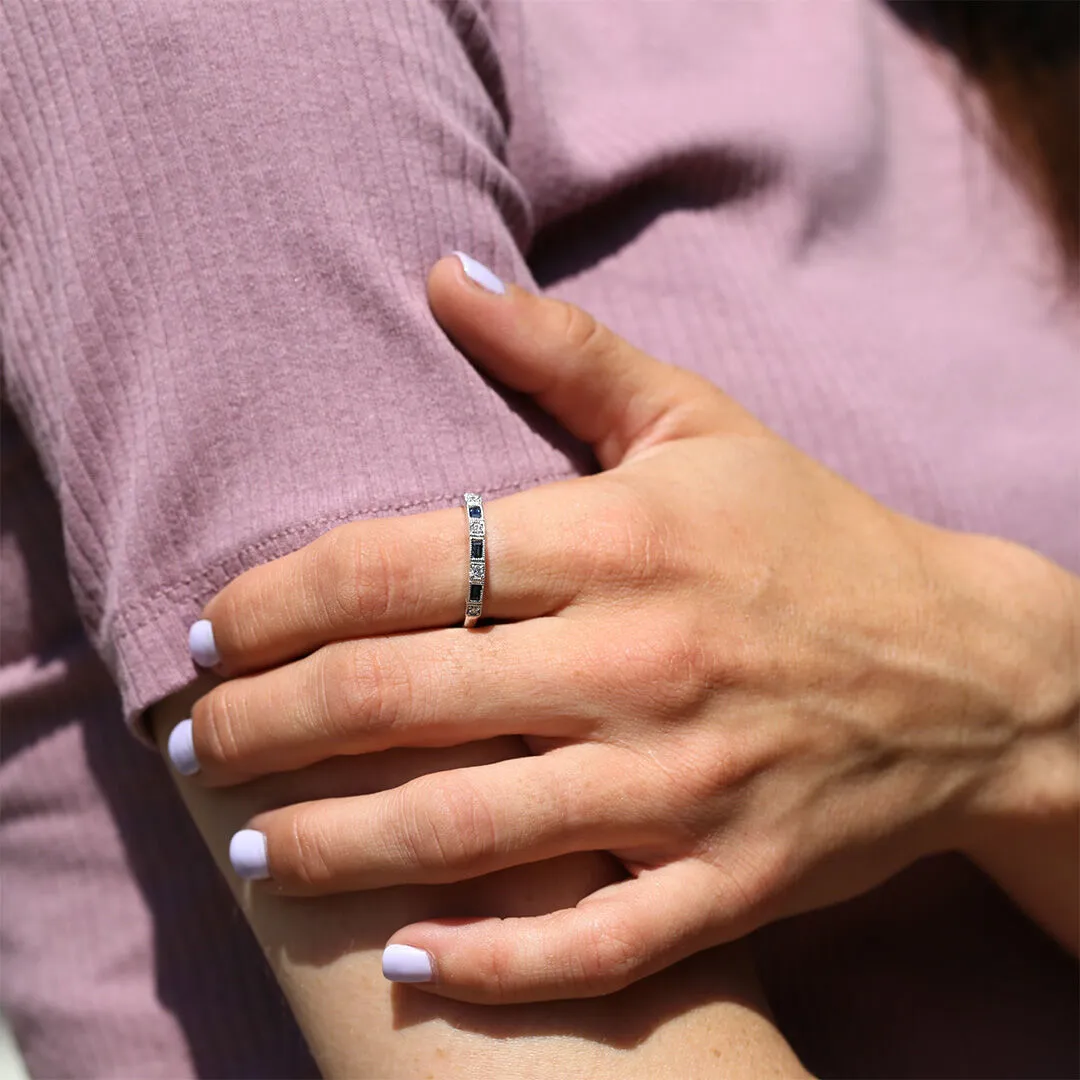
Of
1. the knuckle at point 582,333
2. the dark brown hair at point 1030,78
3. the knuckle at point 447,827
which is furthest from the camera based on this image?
the dark brown hair at point 1030,78

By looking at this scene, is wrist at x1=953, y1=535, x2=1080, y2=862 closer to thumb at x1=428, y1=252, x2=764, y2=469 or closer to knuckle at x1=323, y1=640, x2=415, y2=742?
thumb at x1=428, y1=252, x2=764, y2=469

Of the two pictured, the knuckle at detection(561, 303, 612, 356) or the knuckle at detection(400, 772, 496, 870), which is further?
the knuckle at detection(561, 303, 612, 356)

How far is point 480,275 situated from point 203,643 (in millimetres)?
257

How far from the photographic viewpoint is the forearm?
534 millimetres

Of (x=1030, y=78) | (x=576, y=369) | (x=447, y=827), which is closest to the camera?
(x=447, y=827)

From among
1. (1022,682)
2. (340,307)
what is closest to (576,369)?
(340,307)

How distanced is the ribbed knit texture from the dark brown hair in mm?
36

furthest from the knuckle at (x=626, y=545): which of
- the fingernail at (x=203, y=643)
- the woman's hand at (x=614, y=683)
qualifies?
the fingernail at (x=203, y=643)

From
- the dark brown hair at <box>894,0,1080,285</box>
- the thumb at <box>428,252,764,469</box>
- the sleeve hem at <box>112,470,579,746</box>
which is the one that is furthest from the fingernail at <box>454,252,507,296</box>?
the dark brown hair at <box>894,0,1080,285</box>

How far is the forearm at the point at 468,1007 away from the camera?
0.53m

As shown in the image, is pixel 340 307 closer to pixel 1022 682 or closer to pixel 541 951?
pixel 541 951

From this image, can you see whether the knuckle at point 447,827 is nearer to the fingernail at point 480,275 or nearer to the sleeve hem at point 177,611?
the sleeve hem at point 177,611

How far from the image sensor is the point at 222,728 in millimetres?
552

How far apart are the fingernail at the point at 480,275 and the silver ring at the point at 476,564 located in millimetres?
135
